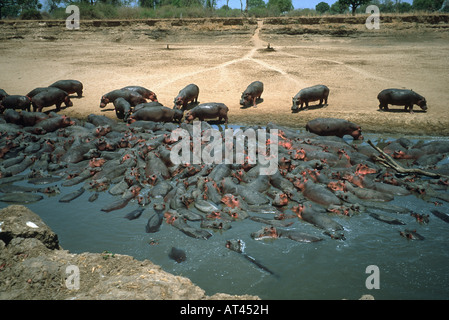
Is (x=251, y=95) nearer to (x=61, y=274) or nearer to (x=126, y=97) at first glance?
(x=126, y=97)

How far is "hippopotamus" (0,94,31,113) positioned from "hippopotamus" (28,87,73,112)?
1.18ft

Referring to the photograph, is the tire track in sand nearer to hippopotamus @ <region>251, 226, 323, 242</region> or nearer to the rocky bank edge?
hippopotamus @ <region>251, 226, 323, 242</region>

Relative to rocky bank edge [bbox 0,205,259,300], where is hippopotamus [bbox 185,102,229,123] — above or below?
above

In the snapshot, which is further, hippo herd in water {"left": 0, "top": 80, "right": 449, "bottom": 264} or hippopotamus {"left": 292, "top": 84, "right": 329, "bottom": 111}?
hippopotamus {"left": 292, "top": 84, "right": 329, "bottom": 111}

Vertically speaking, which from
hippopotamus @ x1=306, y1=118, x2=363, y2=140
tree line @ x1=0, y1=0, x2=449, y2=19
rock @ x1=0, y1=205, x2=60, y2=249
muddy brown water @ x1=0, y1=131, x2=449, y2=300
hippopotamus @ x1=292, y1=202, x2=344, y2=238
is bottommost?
muddy brown water @ x1=0, y1=131, x2=449, y2=300

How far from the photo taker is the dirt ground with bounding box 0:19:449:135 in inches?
576

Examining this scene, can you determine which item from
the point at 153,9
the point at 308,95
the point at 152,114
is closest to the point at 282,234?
the point at 152,114

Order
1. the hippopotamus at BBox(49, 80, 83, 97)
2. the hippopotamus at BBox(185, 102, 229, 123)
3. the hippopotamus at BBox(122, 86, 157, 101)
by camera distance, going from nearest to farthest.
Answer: the hippopotamus at BBox(185, 102, 229, 123) < the hippopotamus at BBox(122, 86, 157, 101) < the hippopotamus at BBox(49, 80, 83, 97)

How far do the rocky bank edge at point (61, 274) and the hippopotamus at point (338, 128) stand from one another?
8.53 metres

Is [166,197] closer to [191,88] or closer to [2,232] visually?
[2,232]

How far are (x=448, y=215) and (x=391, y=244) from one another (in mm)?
1789

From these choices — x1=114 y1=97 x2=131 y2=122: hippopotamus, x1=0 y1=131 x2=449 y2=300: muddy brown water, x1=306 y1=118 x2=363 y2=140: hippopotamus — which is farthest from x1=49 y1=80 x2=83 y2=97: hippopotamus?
x1=306 y1=118 x2=363 y2=140: hippopotamus

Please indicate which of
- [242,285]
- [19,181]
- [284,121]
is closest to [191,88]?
[284,121]
